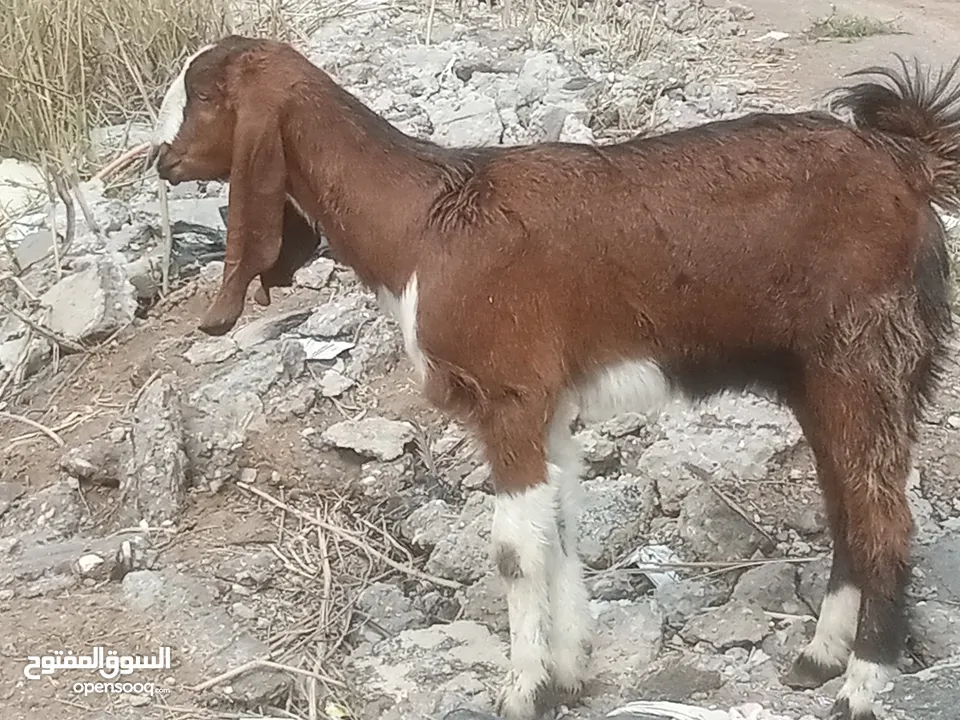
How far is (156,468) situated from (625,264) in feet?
5.75

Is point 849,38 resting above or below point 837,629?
below

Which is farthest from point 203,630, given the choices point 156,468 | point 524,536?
point 524,536

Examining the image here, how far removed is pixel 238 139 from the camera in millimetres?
2904

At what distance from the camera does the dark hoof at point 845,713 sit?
9.57 feet

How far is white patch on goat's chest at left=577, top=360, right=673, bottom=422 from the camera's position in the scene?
290 centimetres

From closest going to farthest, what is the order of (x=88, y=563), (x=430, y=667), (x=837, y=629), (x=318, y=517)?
(x=837, y=629) < (x=430, y=667) < (x=88, y=563) < (x=318, y=517)

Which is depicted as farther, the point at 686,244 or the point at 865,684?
the point at 865,684

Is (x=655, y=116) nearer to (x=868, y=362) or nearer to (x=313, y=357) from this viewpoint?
(x=313, y=357)

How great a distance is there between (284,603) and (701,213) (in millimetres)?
1600

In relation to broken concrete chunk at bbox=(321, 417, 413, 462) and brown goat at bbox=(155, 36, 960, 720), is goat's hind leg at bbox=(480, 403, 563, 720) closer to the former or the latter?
brown goat at bbox=(155, 36, 960, 720)

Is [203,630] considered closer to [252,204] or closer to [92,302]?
[252,204]

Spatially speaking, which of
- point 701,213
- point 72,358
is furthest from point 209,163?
point 72,358

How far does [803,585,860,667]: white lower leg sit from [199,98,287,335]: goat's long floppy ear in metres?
1.54

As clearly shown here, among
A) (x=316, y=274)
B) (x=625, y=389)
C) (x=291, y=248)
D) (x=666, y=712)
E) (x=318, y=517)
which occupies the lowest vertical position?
(x=318, y=517)
